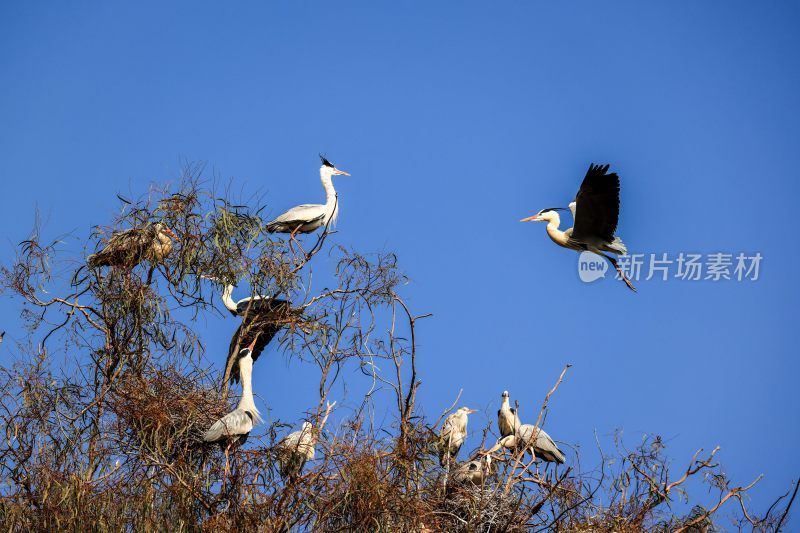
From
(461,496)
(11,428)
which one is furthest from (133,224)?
(461,496)

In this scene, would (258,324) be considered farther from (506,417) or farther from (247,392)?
(506,417)

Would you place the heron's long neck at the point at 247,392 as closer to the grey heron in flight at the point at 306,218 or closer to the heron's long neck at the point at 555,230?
the grey heron in flight at the point at 306,218

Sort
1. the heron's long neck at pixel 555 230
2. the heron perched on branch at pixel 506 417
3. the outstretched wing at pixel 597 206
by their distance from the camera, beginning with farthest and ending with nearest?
1. the heron's long neck at pixel 555 230
2. the outstretched wing at pixel 597 206
3. the heron perched on branch at pixel 506 417

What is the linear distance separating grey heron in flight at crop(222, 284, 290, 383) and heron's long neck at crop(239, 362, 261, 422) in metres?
0.14

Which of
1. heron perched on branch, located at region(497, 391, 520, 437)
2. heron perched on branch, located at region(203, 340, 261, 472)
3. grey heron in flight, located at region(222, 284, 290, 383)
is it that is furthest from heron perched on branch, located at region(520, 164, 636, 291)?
heron perched on branch, located at region(203, 340, 261, 472)

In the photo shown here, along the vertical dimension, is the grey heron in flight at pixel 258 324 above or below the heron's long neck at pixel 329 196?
below

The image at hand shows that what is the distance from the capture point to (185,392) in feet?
26.9

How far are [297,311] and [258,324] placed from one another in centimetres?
29

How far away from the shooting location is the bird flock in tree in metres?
7.91

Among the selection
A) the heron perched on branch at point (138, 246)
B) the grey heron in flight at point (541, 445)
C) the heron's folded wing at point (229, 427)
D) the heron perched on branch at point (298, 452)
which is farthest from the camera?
the grey heron in flight at point (541, 445)

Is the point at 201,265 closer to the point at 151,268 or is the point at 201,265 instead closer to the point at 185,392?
the point at 151,268

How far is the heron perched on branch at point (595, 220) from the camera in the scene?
10391mm

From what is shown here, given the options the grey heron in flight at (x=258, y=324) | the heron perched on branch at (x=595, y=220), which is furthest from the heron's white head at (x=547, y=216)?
the grey heron in flight at (x=258, y=324)

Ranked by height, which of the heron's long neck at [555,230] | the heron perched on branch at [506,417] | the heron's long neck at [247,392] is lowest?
the heron's long neck at [247,392]
